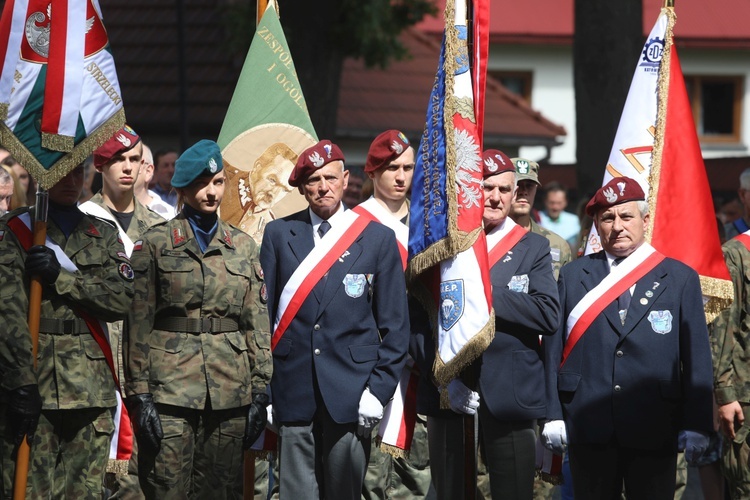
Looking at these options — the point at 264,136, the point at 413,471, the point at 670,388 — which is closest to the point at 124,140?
the point at 264,136

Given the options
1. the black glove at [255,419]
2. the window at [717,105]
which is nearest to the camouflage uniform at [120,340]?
the black glove at [255,419]

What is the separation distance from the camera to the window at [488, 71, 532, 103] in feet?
112

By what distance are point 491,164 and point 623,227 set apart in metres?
0.84

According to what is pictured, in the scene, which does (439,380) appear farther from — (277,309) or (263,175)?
(263,175)

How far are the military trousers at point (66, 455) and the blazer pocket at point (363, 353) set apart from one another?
1.23 meters

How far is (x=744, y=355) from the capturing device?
7793mm

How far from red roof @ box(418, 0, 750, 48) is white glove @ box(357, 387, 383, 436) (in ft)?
86.3

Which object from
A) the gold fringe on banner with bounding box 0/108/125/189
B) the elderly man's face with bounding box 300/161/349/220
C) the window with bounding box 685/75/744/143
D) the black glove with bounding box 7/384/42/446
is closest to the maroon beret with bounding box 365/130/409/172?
the elderly man's face with bounding box 300/161/349/220

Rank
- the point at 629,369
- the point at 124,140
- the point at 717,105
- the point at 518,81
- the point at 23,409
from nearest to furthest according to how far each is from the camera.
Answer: the point at 23,409 → the point at 629,369 → the point at 124,140 → the point at 518,81 → the point at 717,105

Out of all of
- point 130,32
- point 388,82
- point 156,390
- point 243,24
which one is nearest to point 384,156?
point 156,390

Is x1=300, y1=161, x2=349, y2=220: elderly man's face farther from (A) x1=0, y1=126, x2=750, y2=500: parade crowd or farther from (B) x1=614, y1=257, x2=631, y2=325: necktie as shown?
(B) x1=614, y1=257, x2=631, y2=325: necktie

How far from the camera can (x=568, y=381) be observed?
6906 millimetres

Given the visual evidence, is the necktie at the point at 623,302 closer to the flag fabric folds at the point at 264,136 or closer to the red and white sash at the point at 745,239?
the red and white sash at the point at 745,239

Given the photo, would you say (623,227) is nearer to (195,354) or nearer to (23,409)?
(195,354)
